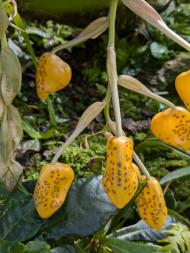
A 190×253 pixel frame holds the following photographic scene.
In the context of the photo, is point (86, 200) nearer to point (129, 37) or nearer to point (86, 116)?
point (86, 116)

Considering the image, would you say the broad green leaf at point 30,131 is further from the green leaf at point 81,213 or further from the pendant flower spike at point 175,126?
the pendant flower spike at point 175,126

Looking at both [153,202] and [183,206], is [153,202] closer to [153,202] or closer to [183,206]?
[153,202]

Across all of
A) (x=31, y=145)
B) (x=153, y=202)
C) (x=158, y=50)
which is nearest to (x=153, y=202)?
(x=153, y=202)

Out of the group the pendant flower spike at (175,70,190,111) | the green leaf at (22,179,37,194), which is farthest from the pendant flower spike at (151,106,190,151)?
the green leaf at (22,179,37,194)

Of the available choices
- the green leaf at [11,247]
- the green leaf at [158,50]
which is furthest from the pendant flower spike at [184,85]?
the green leaf at [158,50]

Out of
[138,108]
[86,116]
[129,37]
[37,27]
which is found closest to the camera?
[86,116]

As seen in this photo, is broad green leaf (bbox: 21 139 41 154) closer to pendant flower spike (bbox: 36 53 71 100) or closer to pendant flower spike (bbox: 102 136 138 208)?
pendant flower spike (bbox: 36 53 71 100)

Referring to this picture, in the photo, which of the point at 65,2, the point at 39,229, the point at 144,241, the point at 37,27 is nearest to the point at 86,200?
the point at 39,229
